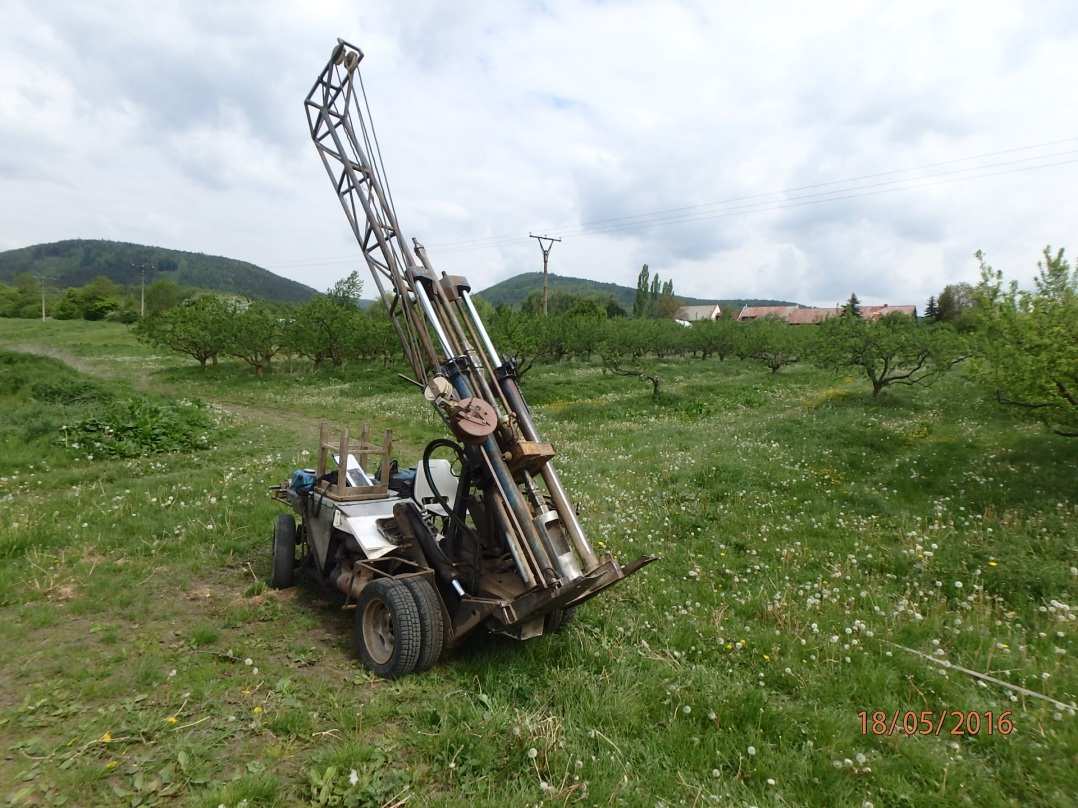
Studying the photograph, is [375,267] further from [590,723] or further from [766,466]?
[766,466]

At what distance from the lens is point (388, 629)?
20.1 ft

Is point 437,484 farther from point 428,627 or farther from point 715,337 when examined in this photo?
point 715,337

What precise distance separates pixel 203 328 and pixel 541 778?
48305mm

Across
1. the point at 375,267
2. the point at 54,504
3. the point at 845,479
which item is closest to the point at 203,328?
the point at 54,504

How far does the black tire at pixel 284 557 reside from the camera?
26.2ft

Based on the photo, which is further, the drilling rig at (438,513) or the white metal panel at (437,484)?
the white metal panel at (437,484)

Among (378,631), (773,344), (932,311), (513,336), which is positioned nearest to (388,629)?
(378,631)

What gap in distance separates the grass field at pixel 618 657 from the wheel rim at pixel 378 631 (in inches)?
14.6

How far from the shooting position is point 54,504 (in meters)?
10.8

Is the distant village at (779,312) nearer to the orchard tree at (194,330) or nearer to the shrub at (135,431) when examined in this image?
the orchard tree at (194,330)

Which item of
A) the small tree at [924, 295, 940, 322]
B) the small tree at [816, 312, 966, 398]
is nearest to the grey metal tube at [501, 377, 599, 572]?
the small tree at [816, 312, 966, 398]
